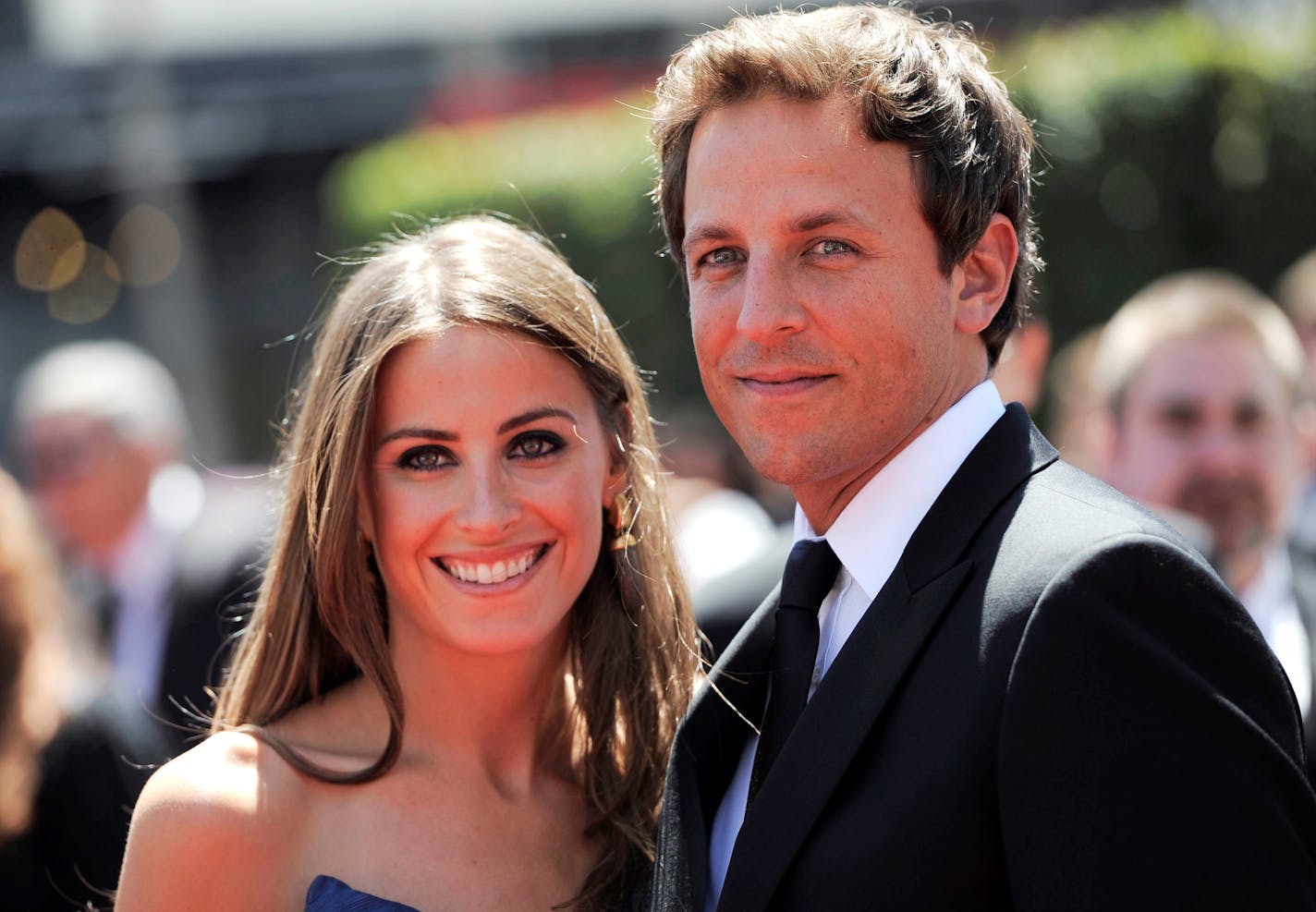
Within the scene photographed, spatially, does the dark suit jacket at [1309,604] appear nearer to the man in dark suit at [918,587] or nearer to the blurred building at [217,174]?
the man in dark suit at [918,587]

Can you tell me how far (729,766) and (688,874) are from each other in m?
0.27

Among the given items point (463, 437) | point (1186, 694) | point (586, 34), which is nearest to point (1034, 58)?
point (463, 437)

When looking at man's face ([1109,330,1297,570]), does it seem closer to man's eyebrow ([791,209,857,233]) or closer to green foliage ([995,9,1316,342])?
man's eyebrow ([791,209,857,233])

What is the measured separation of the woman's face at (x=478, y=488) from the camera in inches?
110

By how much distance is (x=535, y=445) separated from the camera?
2.91 metres

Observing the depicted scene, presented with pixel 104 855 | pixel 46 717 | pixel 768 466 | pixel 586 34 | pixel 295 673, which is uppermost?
pixel 586 34

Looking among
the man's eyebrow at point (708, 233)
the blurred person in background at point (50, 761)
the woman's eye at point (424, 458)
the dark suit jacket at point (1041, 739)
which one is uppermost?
the man's eyebrow at point (708, 233)

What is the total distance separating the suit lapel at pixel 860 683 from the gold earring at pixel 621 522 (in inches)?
37.9

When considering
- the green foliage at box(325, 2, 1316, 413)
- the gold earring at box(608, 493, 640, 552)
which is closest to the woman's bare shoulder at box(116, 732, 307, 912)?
the gold earring at box(608, 493, 640, 552)

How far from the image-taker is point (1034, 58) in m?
9.23

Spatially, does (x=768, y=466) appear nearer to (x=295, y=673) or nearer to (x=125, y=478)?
(x=295, y=673)

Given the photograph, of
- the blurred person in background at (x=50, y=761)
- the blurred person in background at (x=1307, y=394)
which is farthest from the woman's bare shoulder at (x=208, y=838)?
the blurred person in background at (x=1307, y=394)

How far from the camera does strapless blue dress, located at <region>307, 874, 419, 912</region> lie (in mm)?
2580

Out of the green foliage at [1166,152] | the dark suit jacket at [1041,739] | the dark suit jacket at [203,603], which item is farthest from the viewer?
the green foliage at [1166,152]
